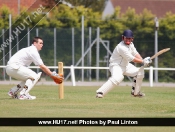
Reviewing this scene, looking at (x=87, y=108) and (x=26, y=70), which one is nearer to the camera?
(x=87, y=108)

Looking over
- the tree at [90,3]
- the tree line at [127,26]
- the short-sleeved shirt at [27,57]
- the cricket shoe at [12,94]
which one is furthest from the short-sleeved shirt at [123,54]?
the tree at [90,3]

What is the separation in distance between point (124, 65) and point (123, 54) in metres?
0.40

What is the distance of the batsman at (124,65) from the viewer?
57.9ft

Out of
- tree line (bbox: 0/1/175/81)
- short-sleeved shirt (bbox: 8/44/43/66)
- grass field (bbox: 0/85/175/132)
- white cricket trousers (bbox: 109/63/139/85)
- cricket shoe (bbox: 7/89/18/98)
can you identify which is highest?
tree line (bbox: 0/1/175/81)

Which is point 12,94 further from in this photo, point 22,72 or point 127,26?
point 127,26

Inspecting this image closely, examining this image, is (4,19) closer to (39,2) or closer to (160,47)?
(160,47)

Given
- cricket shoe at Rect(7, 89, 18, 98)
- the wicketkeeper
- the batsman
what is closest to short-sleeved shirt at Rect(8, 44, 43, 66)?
the wicketkeeper

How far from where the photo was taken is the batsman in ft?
57.9

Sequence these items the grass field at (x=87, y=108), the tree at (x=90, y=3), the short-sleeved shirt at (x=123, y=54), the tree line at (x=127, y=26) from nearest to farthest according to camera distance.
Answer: the grass field at (x=87, y=108) → the short-sleeved shirt at (x=123, y=54) → the tree line at (x=127, y=26) → the tree at (x=90, y=3)

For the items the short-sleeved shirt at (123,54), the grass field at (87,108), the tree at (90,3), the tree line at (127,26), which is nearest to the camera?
the grass field at (87,108)

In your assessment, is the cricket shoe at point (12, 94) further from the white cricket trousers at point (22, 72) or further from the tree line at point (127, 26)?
the tree line at point (127, 26)

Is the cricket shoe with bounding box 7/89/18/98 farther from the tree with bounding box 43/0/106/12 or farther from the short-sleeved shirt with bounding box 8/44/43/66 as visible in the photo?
the tree with bounding box 43/0/106/12

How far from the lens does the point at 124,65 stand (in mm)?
18078

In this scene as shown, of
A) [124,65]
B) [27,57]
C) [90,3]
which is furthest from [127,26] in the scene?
[27,57]
